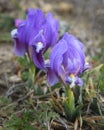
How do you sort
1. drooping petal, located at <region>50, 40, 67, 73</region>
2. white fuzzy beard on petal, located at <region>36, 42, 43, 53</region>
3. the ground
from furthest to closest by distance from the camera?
the ground
white fuzzy beard on petal, located at <region>36, 42, 43, 53</region>
drooping petal, located at <region>50, 40, 67, 73</region>

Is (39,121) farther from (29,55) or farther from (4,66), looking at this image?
(4,66)

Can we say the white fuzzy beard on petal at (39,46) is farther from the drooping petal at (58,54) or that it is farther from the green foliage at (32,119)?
the green foliage at (32,119)

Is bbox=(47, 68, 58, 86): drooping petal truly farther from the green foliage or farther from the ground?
the ground

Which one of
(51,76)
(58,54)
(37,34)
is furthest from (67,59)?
(37,34)

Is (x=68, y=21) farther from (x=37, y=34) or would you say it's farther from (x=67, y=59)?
(x=67, y=59)

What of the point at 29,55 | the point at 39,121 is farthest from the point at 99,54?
the point at 39,121

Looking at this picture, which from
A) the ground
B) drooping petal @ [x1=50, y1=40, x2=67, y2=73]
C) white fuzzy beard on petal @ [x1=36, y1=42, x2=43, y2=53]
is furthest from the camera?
the ground

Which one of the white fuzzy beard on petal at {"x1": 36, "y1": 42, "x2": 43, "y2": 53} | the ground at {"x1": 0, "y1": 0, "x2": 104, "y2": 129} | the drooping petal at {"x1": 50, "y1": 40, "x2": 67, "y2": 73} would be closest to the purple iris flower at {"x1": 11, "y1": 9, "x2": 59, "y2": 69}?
the white fuzzy beard on petal at {"x1": 36, "y1": 42, "x2": 43, "y2": 53}
